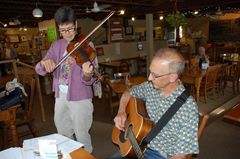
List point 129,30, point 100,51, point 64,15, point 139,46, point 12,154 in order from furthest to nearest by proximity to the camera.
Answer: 1. point 129,30
2. point 139,46
3. point 100,51
4. point 64,15
5. point 12,154

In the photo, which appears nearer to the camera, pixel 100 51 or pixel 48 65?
pixel 48 65

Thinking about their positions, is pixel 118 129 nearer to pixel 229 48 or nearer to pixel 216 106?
pixel 216 106

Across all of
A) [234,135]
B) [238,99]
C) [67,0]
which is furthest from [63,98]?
[67,0]

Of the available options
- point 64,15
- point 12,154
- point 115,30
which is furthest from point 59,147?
point 115,30

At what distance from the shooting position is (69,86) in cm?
163

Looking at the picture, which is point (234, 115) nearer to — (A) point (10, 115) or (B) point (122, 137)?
(B) point (122, 137)

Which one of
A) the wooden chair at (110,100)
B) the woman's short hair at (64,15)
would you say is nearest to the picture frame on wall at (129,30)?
the wooden chair at (110,100)

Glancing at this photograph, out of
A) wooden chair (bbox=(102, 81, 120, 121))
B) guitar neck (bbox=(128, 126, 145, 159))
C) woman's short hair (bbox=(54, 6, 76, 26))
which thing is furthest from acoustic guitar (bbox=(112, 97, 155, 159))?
wooden chair (bbox=(102, 81, 120, 121))

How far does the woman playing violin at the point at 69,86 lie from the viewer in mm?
1563

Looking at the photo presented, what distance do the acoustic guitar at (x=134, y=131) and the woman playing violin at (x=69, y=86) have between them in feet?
1.26

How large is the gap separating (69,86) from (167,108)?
86 centimetres

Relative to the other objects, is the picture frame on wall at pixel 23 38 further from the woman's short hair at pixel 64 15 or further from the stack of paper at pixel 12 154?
the stack of paper at pixel 12 154

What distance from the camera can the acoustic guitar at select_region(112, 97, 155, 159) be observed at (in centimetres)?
125

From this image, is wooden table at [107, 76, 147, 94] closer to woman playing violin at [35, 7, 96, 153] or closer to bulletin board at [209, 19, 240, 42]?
woman playing violin at [35, 7, 96, 153]
